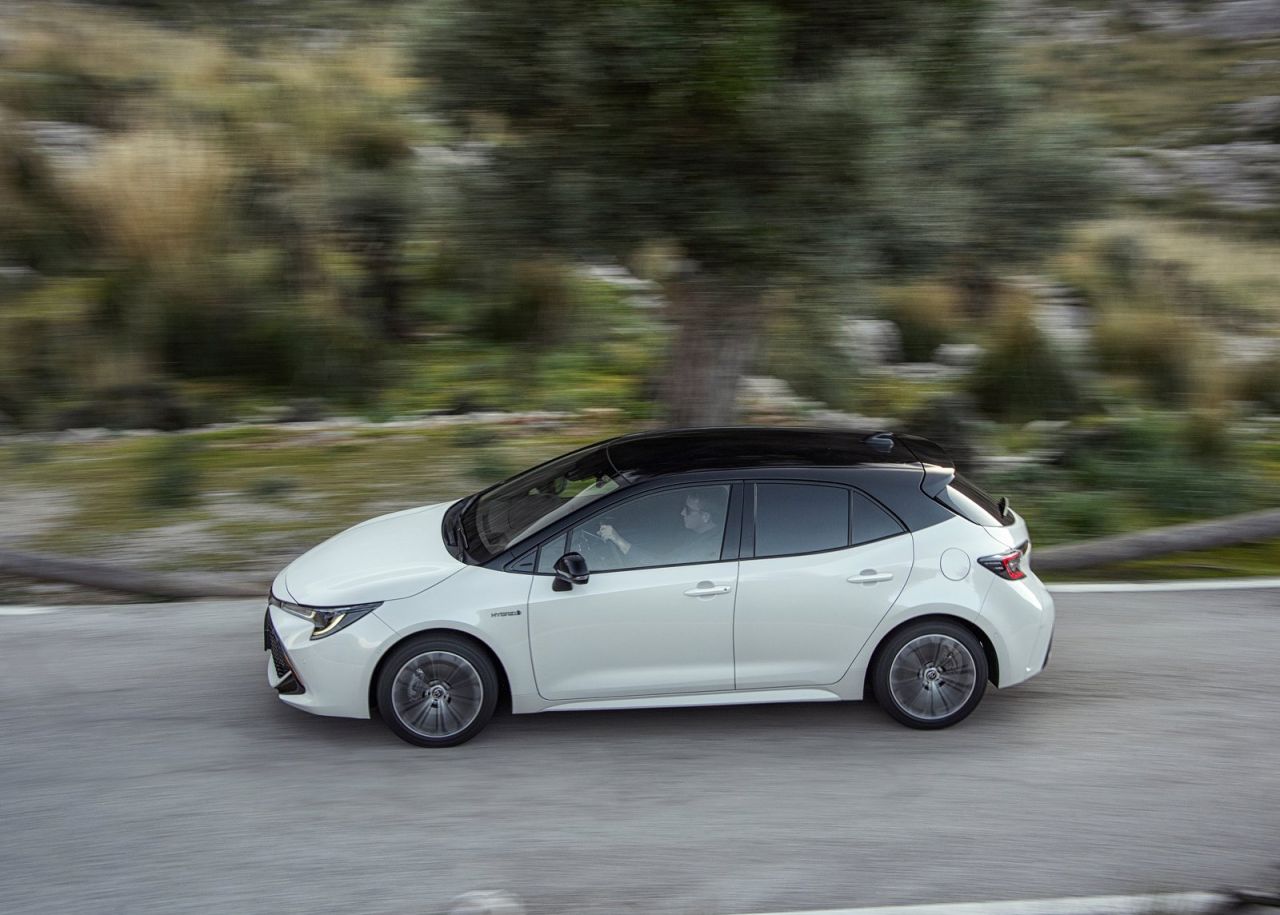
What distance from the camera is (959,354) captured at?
13695 mm

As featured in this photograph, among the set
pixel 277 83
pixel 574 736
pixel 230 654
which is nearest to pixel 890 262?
pixel 574 736

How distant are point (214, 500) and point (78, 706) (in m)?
3.91

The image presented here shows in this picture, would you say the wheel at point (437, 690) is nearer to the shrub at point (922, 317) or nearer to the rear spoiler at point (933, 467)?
the rear spoiler at point (933, 467)

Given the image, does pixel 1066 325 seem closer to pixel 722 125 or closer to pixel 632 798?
pixel 722 125

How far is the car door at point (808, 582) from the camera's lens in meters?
5.79

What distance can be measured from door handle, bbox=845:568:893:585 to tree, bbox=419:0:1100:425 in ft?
8.03

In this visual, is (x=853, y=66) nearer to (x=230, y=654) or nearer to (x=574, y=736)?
(x=574, y=736)

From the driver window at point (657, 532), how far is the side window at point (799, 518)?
0.63 feet

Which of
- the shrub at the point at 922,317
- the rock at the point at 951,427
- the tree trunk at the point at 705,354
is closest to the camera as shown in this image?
the tree trunk at the point at 705,354

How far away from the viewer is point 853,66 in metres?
7.46

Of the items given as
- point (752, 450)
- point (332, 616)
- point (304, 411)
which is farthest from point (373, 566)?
point (304, 411)

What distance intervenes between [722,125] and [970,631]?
10.8 feet

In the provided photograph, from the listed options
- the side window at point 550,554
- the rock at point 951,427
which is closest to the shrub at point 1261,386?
the rock at point 951,427

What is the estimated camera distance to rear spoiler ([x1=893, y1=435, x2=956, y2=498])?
6.09 metres
